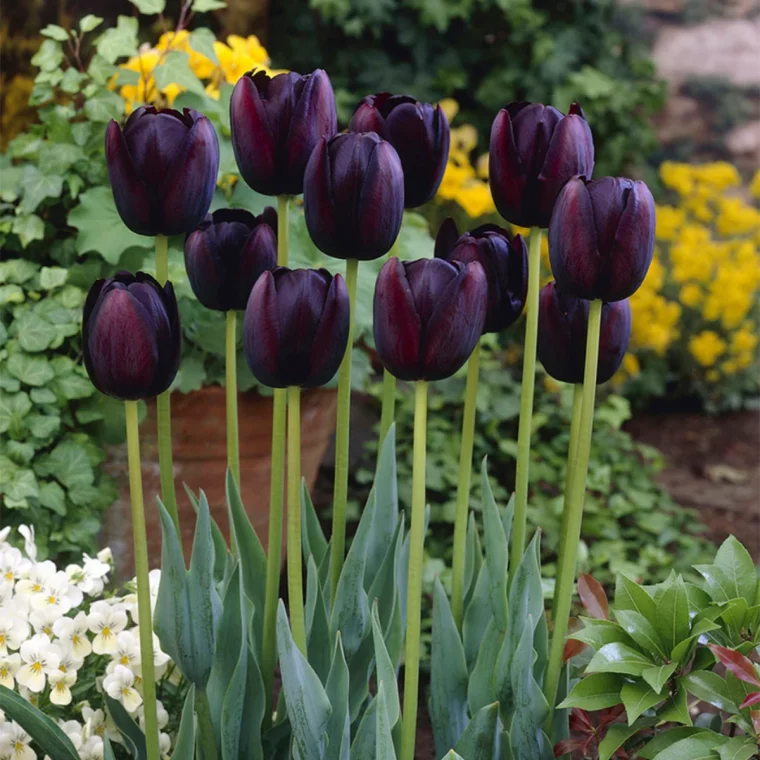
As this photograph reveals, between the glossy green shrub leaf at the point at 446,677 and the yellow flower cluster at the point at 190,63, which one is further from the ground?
the yellow flower cluster at the point at 190,63

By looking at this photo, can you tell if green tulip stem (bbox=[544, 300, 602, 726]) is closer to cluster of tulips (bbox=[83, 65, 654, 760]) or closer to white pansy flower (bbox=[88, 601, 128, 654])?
cluster of tulips (bbox=[83, 65, 654, 760])

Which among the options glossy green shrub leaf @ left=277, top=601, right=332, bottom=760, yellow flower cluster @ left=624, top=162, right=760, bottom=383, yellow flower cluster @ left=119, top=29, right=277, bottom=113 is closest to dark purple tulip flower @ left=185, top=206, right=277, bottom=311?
glossy green shrub leaf @ left=277, top=601, right=332, bottom=760

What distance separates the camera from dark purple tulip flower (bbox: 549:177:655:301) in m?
0.98

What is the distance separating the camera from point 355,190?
97 cm

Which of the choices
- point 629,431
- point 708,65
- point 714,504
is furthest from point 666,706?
point 708,65

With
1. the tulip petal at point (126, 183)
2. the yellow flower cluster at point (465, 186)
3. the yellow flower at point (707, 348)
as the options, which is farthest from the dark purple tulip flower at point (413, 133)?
the yellow flower at point (707, 348)

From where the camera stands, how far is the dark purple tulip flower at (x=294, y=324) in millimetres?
945

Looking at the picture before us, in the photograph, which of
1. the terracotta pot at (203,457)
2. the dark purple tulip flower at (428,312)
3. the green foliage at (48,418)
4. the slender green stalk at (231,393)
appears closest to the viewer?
the dark purple tulip flower at (428,312)

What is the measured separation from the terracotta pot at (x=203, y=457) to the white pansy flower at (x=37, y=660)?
0.80 metres

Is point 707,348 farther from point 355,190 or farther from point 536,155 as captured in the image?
point 355,190

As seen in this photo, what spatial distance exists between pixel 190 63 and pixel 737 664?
5.95 feet

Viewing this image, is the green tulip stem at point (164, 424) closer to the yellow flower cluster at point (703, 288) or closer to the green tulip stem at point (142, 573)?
the green tulip stem at point (142, 573)

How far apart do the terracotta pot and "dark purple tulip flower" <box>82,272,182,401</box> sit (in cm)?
102

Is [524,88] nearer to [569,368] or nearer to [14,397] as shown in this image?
[14,397]
